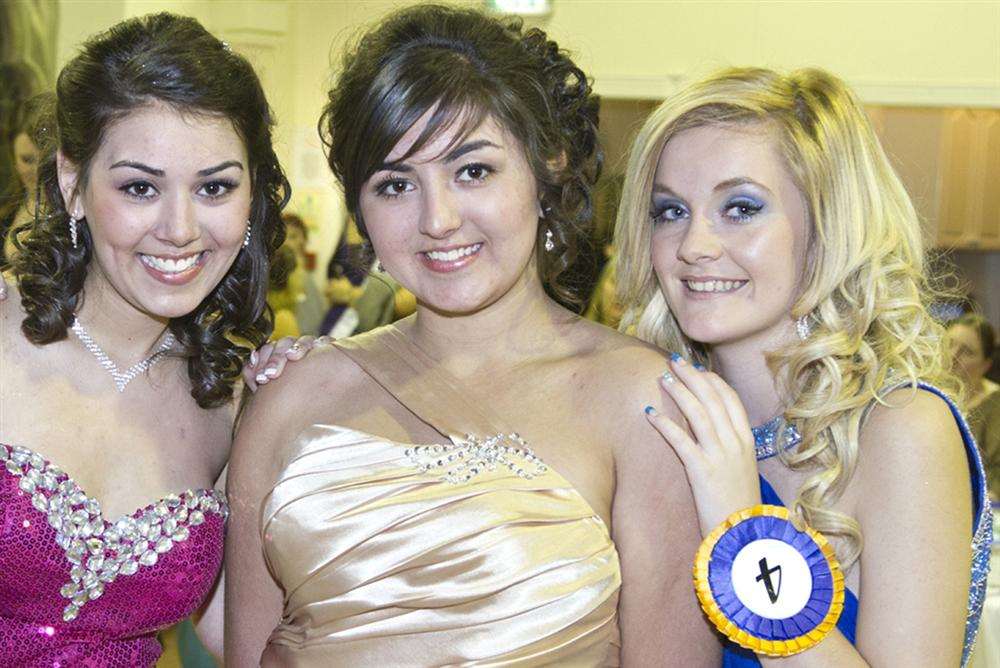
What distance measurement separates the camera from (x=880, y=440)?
205cm

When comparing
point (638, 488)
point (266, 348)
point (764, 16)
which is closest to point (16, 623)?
point (266, 348)

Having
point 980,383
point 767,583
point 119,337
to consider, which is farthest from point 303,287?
point 767,583

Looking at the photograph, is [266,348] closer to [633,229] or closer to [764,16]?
[633,229]

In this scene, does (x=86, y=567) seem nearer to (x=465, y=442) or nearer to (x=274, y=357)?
(x=274, y=357)

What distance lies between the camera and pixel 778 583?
199 cm

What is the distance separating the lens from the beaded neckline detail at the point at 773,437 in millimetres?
2201

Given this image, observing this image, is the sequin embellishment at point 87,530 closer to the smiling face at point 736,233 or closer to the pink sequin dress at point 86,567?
the pink sequin dress at point 86,567

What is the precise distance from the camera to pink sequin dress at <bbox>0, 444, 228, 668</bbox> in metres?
2.14

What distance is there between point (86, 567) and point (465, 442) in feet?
2.36

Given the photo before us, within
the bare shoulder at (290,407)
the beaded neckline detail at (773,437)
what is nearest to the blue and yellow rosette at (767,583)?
the beaded neckline detail at (773,437)

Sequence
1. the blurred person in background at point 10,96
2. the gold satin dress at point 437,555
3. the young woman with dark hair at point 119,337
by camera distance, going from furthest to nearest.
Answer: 1. the blurred person in background at point 10,96
2. the young woman with dark hair at point 119,337
3. the gold satin dress at point 437,555


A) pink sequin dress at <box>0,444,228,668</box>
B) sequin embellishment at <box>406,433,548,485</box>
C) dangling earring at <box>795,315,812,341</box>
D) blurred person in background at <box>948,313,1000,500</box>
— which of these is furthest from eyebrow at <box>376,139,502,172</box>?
blurred person in background at <box>948,313,1000,500</box>

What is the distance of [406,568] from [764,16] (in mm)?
5214

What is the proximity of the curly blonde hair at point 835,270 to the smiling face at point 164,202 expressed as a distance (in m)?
0.78
